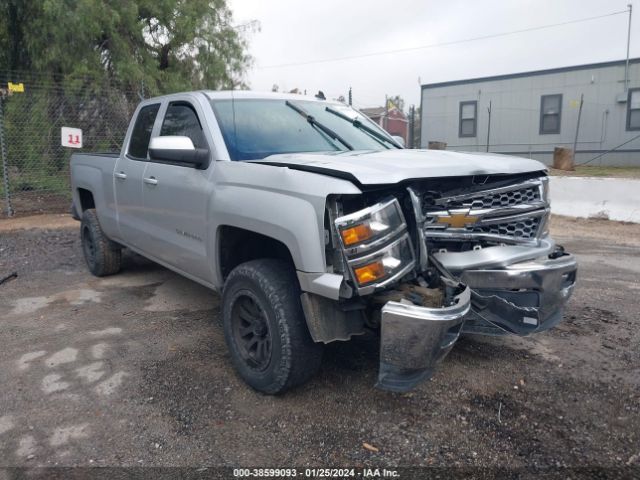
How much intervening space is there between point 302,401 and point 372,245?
1.14m

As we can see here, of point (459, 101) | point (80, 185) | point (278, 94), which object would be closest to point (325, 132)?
point (278, 94)

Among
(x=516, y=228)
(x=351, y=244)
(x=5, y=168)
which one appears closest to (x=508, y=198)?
(x=516, y=228)

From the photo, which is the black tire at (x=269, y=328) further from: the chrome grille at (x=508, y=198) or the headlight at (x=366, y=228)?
the chrome grille at (x=508, y=198)

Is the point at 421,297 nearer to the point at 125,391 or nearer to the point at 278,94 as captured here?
the point at 125,391

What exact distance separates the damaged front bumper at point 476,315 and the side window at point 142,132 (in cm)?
321

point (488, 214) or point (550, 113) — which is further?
point (550, 113)

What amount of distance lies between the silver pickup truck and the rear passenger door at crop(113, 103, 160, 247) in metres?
0.85

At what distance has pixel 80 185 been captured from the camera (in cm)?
627

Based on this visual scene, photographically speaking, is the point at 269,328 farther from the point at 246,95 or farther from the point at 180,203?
the point at 246,95

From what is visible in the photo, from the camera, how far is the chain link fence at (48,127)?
11797 millimetres

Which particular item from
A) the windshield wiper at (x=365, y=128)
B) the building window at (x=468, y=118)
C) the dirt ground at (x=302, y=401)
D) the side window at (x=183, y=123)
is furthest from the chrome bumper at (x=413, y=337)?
the building window at (x=468, y=118)

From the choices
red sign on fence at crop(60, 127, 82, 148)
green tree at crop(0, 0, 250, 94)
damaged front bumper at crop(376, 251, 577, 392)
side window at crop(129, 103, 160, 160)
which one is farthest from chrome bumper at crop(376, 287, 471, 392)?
green tree at crop(0, 0, 250, 94)

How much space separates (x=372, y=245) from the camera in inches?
106

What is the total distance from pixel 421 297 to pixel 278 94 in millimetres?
2520
